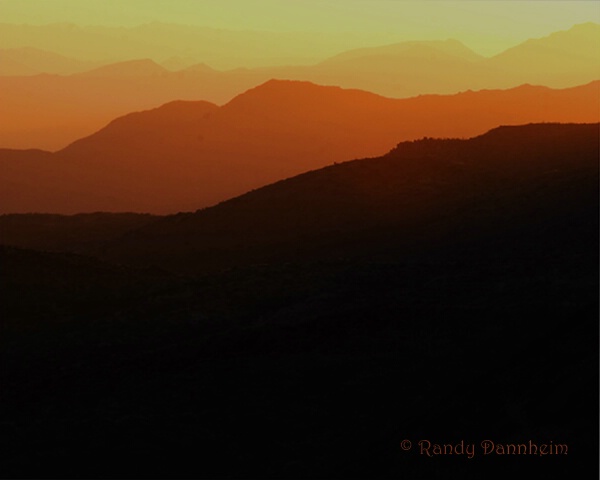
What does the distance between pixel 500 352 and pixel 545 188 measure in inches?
1410

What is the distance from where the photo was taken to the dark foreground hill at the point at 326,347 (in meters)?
25.9

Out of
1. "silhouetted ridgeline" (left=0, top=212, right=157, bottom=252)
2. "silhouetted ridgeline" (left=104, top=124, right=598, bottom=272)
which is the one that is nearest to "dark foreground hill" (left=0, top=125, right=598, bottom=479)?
"silhouetted ridgeline" (left=104, top=124, right=598, bottom=272)

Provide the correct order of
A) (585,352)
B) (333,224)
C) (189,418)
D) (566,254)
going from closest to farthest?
1. (585,352)
2. (189,418)
3. (566,254)
4. (333,224)

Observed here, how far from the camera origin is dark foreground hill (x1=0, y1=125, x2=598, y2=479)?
25859 mm

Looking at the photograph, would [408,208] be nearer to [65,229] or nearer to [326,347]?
[326,347]

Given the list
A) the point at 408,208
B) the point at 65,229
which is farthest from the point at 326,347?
the point at 65,229

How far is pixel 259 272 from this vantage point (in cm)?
5600

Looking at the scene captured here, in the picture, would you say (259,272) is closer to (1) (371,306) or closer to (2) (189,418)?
(1) (371,306)

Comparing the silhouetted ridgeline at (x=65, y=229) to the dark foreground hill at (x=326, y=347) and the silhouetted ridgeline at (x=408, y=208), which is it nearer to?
the silhouetted ridgeline at (x=408, y=208)

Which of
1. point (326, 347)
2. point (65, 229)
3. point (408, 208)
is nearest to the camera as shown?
point (326, 347)

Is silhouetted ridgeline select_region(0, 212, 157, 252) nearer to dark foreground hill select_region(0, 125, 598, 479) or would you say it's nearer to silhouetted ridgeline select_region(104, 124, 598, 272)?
silhouetted ridgeline select_region(104, 124, 598, 272)

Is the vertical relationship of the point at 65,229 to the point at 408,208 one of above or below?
above

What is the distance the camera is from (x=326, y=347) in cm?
4147

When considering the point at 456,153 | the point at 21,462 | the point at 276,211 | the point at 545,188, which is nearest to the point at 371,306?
the point at 21,462
